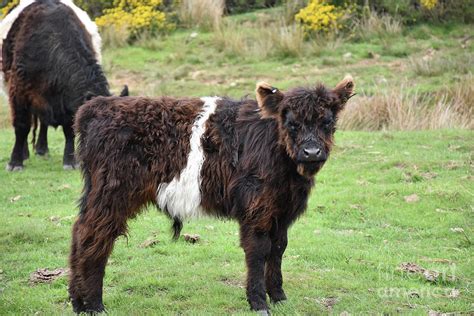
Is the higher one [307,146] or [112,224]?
[307,146]

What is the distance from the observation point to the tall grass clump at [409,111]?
13.9 metres

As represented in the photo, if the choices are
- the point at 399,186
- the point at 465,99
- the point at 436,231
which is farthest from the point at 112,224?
the point at 465,99

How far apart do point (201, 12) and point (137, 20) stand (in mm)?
2066

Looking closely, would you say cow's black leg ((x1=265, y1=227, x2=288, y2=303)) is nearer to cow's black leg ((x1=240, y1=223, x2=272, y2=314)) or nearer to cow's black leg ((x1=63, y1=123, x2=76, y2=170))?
cow's black leg ((x1=240, y1=223, x2=272, y2=314))

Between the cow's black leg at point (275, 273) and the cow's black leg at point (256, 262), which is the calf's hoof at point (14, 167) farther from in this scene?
the cow's black leg at point (256, 262)

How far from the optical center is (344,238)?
8336mm

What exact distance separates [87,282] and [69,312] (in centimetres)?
38

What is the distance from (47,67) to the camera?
11570 millimetres

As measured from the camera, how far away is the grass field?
642cm

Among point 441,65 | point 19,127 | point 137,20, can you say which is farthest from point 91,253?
point 137,20

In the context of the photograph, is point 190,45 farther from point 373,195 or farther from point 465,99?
point 373,195

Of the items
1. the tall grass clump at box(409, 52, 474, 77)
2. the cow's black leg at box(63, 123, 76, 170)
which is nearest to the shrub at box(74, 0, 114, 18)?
the tall grass clump at box(409, 52, 474, 77)

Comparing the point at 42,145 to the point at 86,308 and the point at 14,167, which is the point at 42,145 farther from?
the point at 86,308

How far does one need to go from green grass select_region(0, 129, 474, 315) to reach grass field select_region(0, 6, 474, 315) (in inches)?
0.6
